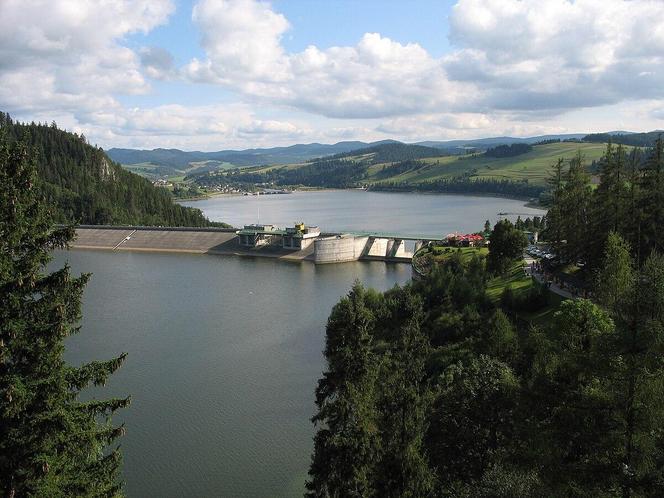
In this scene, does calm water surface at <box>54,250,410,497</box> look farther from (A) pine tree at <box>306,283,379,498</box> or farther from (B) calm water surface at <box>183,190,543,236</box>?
(B) calm water surface at <box>183,190,543,236</box>

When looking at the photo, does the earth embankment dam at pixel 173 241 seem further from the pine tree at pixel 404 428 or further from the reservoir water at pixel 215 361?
the pine tree at pixel 404 428

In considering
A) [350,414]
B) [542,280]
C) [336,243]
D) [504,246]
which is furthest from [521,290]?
[336,243]

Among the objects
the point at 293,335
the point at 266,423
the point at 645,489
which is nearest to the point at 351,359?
the point at 645,489

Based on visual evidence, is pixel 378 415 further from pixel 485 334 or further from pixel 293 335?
pixel 293 335

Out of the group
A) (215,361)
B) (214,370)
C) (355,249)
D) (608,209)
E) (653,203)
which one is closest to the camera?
(653,203)

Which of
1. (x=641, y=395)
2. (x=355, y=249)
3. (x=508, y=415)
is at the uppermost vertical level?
(x=641, y=395)

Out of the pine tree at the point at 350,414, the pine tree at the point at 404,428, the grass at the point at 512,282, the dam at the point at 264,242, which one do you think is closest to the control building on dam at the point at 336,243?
the dam at the point at 264,242

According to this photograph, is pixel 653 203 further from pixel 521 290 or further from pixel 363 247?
pixel 363 247

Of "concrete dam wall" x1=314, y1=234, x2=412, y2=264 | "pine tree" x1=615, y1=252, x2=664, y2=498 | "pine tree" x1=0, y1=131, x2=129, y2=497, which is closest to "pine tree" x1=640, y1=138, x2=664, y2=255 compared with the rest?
"pine tree" x1=615, y1=252, x2=664, y2=498
